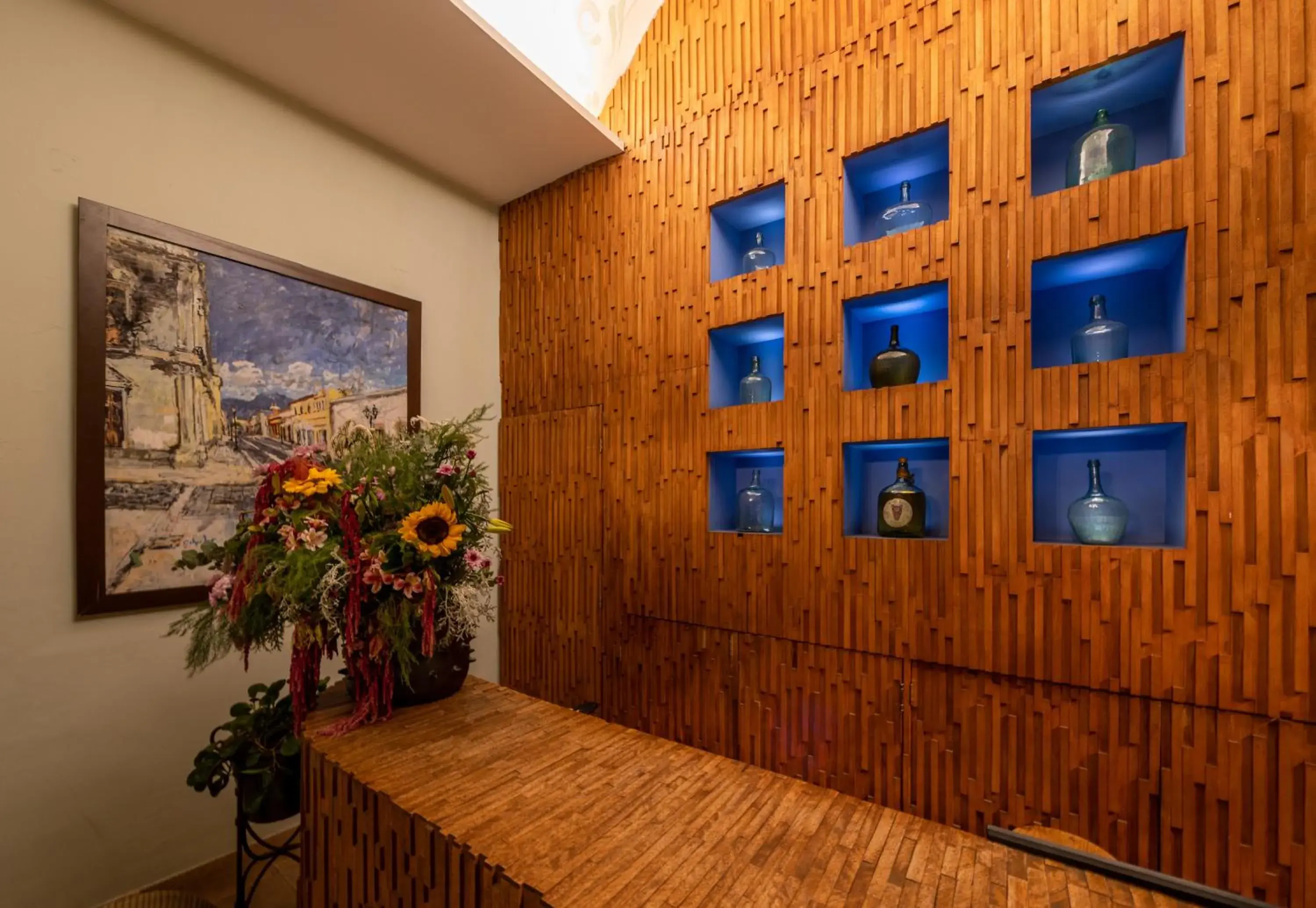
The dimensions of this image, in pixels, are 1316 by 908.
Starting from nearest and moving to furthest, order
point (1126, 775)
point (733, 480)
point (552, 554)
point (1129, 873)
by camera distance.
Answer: point (1129, 873)
point (1126, 775)
point (733, 480)
point (552, 554)

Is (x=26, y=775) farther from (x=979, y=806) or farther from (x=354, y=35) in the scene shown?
(x=979, y=806)

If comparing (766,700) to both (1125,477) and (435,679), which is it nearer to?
(435,679)

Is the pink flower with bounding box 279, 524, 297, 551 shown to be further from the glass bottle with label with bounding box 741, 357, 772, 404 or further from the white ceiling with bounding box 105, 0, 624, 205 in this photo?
the white ceiling with bounding box 105, 0, 624, 205

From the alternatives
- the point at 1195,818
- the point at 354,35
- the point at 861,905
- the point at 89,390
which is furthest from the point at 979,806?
the point at 354,35

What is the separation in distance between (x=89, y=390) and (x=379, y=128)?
194 cm

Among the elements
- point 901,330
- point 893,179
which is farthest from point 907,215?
point 901,330

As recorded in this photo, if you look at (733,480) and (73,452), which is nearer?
(73,452)

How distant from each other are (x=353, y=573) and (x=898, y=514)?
202cm

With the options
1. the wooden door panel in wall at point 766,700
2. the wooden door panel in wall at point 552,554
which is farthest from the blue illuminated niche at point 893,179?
the wooden door panel in wall at point 766,700

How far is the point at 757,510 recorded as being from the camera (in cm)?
264

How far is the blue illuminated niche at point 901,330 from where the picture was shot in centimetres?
228

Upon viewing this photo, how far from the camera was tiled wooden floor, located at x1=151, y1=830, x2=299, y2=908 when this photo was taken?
2.00 meters

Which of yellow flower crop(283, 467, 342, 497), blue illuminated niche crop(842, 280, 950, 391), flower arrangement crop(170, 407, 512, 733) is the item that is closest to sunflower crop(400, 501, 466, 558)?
flower arrangement crop(170, 407, 512, 733)

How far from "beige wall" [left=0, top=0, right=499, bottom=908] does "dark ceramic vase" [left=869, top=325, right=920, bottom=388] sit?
299 cm
